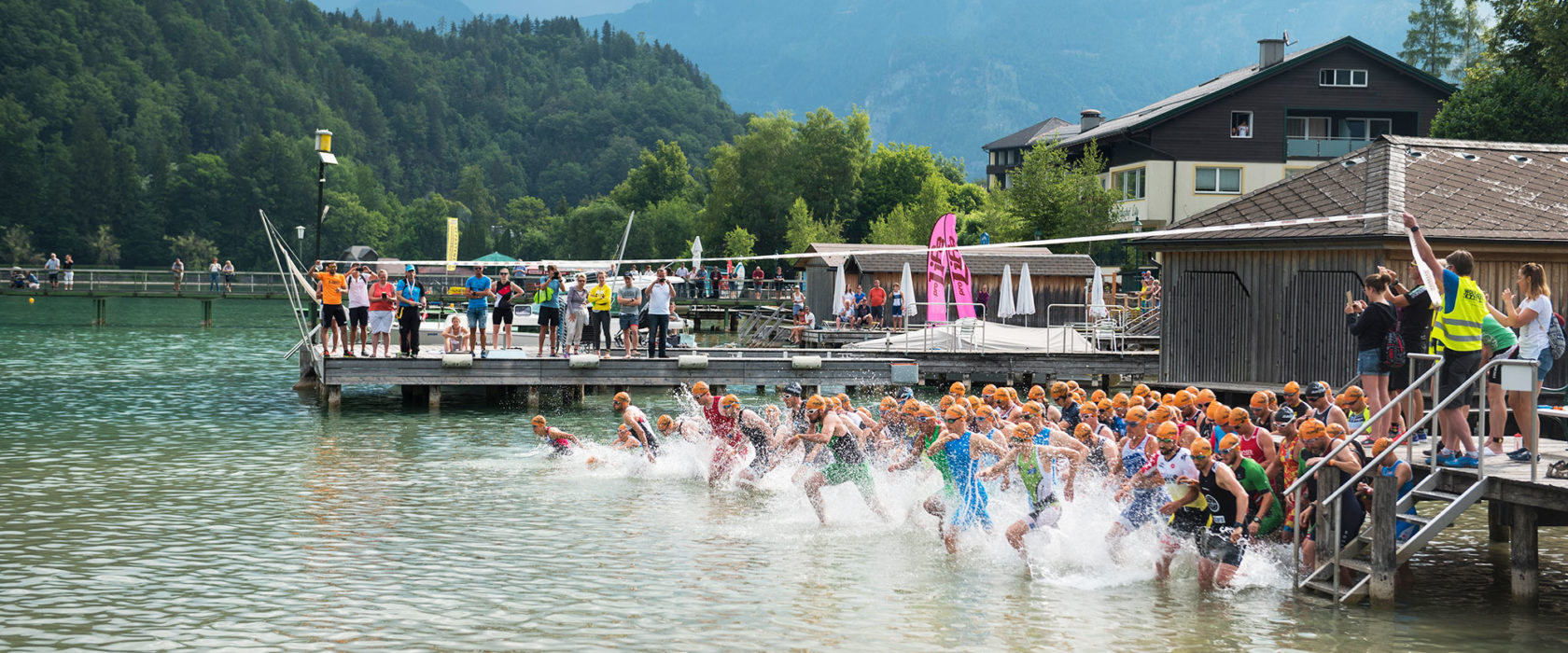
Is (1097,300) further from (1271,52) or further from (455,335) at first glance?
(1271,52)

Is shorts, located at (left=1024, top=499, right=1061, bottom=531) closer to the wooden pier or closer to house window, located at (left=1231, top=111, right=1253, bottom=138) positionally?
the wooden pier

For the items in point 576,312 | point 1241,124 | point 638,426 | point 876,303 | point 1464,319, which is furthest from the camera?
point 1241,124

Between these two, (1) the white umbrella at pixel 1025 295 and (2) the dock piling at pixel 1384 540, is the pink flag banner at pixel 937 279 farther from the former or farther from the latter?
(2) the dock piling at pixel 1384 540

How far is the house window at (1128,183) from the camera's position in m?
61.5

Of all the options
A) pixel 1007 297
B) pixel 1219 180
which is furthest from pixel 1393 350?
pixel 1219 180

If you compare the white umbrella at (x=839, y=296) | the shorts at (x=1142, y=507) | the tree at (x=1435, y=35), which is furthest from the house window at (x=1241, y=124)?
the shorts at (x=1142, y=507)

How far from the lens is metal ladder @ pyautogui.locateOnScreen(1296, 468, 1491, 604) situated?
1223 cm

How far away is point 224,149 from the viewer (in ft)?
533

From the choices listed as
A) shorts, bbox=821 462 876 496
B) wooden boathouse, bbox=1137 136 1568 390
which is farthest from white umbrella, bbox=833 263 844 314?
shorts, bbox=821 462 876 496

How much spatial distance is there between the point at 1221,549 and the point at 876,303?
99.2 feet

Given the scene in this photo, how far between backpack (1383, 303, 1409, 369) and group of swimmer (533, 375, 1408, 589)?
1.19 metres

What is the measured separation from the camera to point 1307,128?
61156mm

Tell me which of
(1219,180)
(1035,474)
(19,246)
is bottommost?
(1035,474)

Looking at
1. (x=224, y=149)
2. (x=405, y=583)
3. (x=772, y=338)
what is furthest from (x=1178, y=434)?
(x=224, y=149)
